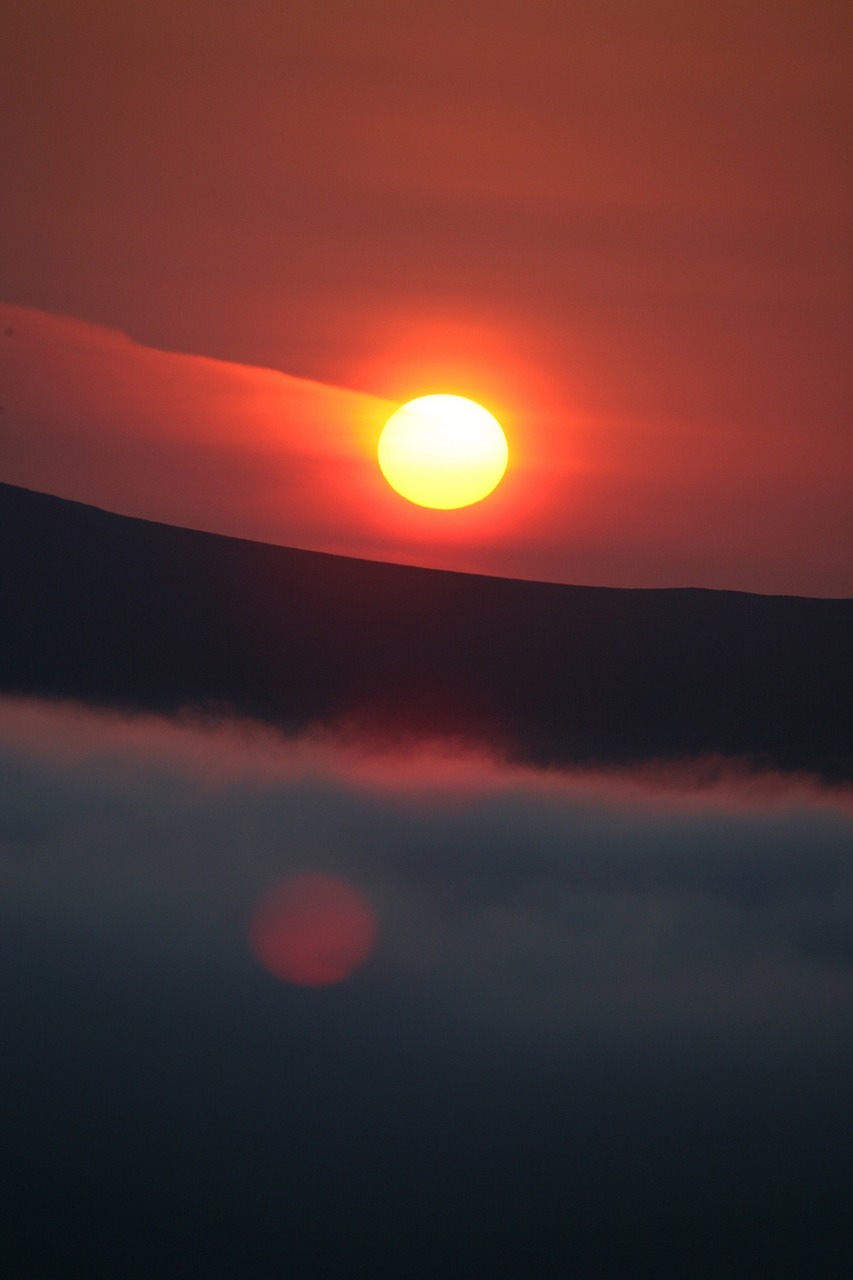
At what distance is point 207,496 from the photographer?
2.53 meters

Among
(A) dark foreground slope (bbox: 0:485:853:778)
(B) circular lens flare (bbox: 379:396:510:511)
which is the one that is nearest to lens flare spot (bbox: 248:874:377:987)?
(A) dark foreground slope (bbox: 0:485:853:778)

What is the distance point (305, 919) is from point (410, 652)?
1.96 ft

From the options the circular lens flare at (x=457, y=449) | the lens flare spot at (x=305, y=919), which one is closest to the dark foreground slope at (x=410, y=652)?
the circular lens flare at (x=457, y=449)

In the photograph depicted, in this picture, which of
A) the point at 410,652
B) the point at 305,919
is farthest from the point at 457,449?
the point at 305,919

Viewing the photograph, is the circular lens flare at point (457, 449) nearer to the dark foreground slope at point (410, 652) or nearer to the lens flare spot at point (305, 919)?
the dark foreground slope at point (410, 652)

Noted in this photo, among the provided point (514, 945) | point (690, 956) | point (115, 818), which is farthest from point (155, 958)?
point (690, 956)

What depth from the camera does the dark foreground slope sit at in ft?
7.66

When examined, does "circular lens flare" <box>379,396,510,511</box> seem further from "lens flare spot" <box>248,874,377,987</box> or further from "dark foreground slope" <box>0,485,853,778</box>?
"lens flare spot" <box>248,874,377,987</box>

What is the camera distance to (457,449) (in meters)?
2.51

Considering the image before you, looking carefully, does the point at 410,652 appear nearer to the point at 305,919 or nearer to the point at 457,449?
the point at 457,449

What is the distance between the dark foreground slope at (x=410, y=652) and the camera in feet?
7.66

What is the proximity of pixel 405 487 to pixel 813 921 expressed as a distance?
4.27 feet

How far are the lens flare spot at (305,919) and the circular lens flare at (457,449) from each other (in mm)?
904

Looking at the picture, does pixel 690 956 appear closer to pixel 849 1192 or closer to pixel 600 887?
pixel 600 887
